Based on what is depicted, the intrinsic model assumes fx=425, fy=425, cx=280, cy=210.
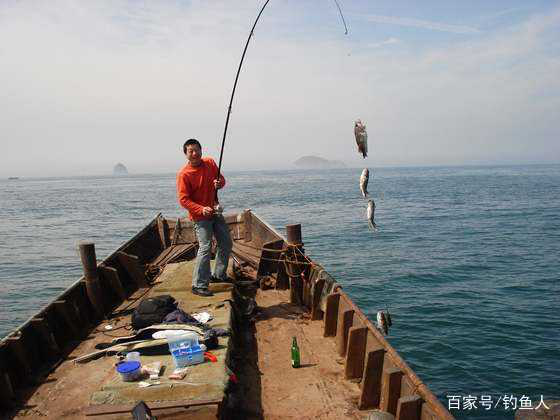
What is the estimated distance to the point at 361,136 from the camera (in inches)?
179

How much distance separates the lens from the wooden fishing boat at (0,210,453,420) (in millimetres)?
4086

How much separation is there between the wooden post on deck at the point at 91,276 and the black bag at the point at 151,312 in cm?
167

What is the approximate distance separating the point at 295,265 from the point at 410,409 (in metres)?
4.16

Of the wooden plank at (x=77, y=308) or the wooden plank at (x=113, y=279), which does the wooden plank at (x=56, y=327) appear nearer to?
the wooden plank at (x=77, y=308)

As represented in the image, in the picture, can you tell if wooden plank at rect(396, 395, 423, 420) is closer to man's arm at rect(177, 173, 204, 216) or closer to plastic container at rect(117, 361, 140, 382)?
plastic container at rect(117, 361, 140, 382)

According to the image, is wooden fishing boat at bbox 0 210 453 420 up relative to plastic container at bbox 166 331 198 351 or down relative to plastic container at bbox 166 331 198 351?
down

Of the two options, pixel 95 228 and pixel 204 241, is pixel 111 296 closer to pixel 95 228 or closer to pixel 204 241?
pixel 204 241

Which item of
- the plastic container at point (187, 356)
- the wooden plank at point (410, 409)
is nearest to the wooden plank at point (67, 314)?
the plastic container at point (187, 356)

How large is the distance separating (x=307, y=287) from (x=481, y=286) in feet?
31.5

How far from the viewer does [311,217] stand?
3112 centimetres

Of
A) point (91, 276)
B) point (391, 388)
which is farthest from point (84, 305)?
point (391, 388)

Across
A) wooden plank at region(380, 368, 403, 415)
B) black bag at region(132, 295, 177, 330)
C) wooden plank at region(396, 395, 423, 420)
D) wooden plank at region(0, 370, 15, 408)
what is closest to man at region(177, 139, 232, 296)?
black bag at region(132, 295, 177, 330)

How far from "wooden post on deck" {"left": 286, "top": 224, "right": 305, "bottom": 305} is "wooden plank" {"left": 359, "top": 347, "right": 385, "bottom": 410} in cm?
324

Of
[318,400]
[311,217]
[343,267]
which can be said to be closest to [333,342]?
[318,400]
